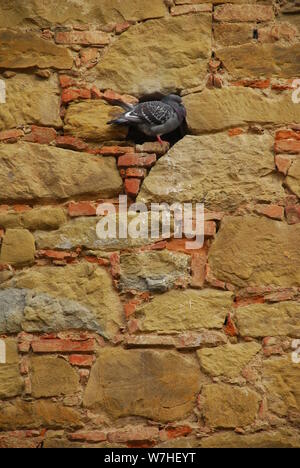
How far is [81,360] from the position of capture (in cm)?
295

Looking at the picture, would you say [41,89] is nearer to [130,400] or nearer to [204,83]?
[204,83]

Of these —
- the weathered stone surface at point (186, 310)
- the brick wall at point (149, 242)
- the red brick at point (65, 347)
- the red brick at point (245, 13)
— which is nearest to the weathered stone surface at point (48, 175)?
the brick wall at point (149, 242)

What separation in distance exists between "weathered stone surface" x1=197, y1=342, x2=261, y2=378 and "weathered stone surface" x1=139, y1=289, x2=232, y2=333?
115mm

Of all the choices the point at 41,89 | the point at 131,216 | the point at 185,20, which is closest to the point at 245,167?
the point at 131,216

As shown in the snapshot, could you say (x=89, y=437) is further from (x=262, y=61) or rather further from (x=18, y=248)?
(x=262, y=61)

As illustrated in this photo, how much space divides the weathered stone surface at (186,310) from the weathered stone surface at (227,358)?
12 centimetres

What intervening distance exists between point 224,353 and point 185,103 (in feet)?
4.07

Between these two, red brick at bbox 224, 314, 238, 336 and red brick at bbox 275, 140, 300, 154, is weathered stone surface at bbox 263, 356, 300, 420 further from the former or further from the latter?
red brick at bbox 275, 140, 300, 154

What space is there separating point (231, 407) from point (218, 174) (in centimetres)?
109

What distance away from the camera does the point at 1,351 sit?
117 inches

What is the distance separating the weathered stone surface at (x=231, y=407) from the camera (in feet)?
9.48

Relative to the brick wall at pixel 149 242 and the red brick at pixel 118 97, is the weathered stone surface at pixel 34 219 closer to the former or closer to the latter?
the brick wall at pixel 149 242

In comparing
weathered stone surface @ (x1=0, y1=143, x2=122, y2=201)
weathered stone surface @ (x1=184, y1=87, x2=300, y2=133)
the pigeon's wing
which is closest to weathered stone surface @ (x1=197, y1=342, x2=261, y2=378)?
weathered stone surface @ (x1=0, y1=143, x2=122, y2=201)

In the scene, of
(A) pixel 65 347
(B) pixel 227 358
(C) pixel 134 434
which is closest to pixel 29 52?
(A) pixel 65 347
